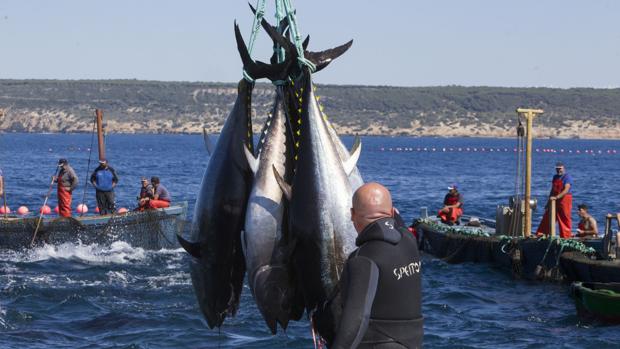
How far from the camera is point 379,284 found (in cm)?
689

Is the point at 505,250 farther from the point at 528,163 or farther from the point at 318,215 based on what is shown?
the point at 318,215

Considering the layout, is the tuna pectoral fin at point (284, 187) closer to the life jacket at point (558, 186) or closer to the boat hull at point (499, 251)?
the boat hull at point (499, 251)

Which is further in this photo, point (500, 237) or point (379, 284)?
point (500, 237)

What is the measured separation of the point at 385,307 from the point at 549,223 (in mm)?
19312

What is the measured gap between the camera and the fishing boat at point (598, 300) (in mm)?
19766

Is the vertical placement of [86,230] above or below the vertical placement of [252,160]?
below

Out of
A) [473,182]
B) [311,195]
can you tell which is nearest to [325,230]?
[311,195]

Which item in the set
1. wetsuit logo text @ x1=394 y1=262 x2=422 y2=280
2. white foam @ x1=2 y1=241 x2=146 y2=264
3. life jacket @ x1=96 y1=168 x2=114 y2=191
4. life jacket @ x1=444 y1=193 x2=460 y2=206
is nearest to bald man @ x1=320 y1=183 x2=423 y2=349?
wetsuit logo text @ x1=394 y1=262 x2=422 y2=280

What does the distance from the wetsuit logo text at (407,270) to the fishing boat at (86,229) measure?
2221cm

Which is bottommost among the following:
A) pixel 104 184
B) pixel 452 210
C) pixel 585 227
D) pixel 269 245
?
pixel 452 210

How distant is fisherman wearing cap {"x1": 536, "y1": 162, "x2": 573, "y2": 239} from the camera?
2552cm

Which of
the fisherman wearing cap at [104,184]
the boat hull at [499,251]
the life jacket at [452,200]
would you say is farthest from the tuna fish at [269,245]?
the life jacket at [452,200]

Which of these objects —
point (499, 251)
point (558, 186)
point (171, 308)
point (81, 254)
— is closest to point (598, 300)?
point (558, 186)

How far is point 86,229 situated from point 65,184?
5.40 ft
